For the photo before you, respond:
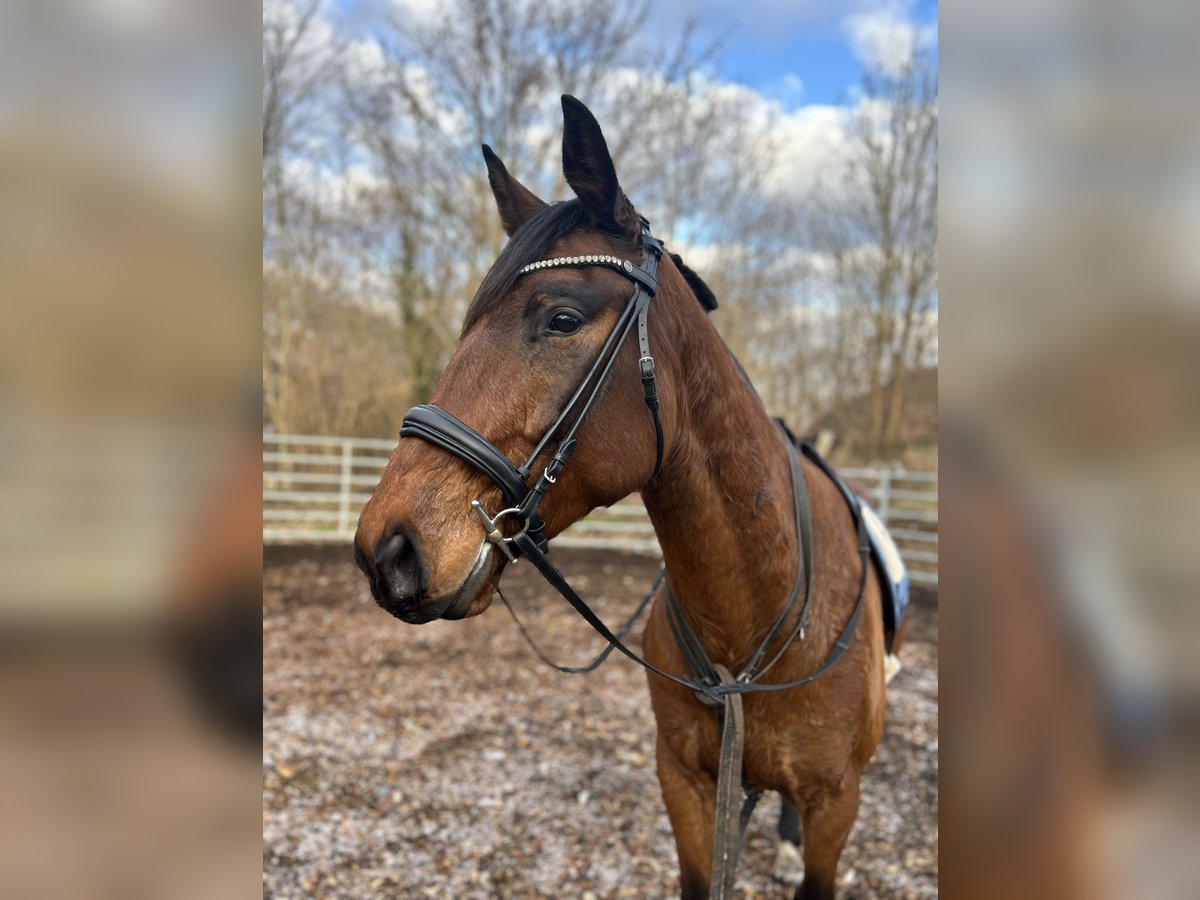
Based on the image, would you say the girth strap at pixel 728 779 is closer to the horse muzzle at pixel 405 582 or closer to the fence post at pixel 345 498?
the horse muzzle at pixel 405 582

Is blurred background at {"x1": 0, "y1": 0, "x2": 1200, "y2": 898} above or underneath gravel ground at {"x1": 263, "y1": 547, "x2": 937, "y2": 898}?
above

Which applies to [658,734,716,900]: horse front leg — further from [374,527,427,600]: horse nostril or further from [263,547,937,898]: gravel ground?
[374,527,427,600]: horse nostril

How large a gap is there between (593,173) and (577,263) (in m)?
0.26

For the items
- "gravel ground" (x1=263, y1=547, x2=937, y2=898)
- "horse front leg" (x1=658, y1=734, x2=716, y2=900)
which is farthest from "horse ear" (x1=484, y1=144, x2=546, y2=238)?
"gravel ground" (x1=263, y1=547, x2=937, y2=898)

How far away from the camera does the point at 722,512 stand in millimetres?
2076

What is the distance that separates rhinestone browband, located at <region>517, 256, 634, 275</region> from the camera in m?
1.76

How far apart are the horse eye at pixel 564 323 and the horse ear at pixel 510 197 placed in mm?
541

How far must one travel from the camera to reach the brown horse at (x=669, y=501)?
1.56m

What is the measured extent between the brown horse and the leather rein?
29 millimetres

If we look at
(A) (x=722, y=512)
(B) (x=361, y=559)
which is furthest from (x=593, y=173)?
(B) (x=361, y=559)
